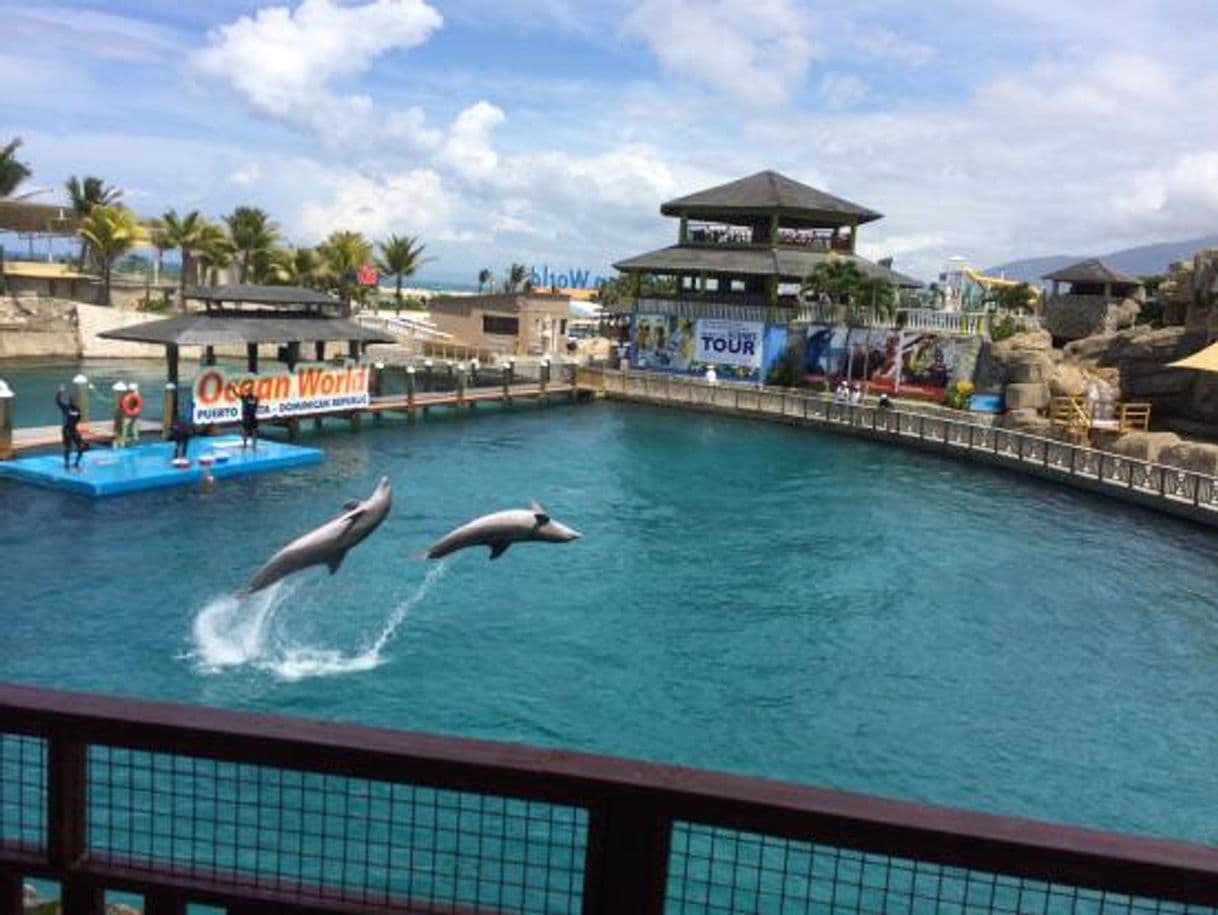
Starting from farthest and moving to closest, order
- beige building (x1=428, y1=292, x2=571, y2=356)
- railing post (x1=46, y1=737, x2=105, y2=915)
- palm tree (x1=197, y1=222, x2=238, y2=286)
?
palm tree (x1=197, y1=222, x2=238, y2=286) → beige building (x1=428, y1=292, x2=571, y2=356) → railing post (x1=46, y1=737, x2=105, y2=915)

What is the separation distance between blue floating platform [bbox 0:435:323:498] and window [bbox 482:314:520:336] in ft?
119

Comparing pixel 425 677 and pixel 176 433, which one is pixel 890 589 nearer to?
pixel 425 677

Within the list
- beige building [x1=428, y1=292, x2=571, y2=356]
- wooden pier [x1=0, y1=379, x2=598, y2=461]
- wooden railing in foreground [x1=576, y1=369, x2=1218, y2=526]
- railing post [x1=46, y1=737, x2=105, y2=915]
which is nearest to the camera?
railing post [x1=46, y1=737, x2=105, y2=915]

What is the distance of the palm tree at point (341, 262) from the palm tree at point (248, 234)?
3860mm

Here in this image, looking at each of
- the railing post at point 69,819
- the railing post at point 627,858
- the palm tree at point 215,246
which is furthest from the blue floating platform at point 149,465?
the palm tree at point 215,246

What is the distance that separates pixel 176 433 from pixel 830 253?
1560 inches

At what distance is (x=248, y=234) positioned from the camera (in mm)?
77500

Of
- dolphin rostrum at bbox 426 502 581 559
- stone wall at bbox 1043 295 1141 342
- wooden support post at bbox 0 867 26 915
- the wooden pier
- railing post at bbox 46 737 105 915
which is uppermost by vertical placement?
stone wall at bbox 1043 295 1141 342

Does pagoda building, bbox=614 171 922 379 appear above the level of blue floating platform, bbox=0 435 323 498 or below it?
above

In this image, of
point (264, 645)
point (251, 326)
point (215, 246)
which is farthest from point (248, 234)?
point (264, 645)

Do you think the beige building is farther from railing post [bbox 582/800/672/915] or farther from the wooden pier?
railing post [bbox 582/800/672/915]

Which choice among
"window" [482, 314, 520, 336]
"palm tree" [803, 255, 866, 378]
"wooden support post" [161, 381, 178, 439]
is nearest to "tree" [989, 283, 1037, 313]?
"palm tree" [803, 255, 866, 378]

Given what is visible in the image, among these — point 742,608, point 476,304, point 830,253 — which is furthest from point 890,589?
point 476,304

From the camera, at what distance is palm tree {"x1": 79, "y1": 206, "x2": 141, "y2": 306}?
69438 millimetres
